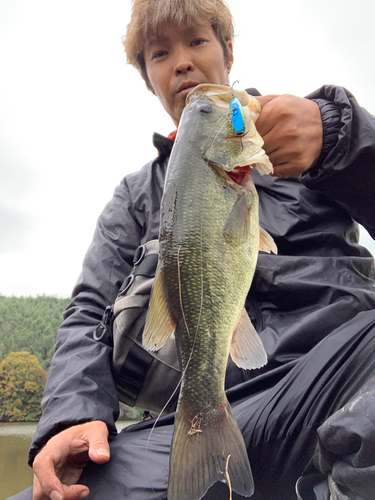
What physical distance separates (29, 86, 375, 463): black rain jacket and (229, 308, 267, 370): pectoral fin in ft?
1.43

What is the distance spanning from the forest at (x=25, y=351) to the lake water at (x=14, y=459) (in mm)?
1254

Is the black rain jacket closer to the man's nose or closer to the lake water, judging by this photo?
the man's nose

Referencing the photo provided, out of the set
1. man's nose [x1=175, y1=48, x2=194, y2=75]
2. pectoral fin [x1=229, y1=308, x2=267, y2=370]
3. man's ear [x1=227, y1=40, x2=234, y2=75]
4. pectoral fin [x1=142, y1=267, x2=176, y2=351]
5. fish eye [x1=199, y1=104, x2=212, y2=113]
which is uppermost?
man's ear [x1=227, y1=40, x2=234, y2=75]

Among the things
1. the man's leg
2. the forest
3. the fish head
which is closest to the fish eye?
the fish head

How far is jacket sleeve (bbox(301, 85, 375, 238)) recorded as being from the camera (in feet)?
6.48

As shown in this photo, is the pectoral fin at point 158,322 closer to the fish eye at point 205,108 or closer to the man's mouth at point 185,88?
the fish eye at point 205,108

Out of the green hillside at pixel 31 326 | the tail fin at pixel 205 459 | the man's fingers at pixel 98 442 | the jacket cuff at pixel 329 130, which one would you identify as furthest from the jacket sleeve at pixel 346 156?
the green hillside at pixel 31 326

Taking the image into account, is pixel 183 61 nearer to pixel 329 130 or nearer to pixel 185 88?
pixel 185 88

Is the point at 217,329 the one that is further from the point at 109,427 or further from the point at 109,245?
the point at 109,245

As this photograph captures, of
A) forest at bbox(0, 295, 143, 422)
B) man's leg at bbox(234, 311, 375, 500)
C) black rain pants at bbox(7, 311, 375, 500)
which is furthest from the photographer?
forest at bbox(0, 295, 143, 422)

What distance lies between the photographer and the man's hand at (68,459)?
1.69 meters

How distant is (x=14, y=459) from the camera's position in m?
12.5

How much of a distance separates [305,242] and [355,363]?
0.98 metres

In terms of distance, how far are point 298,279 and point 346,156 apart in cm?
68
